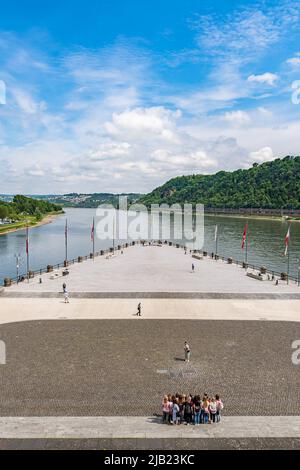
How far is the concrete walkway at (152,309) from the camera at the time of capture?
1144 inches

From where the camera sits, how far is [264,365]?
20.6 meters

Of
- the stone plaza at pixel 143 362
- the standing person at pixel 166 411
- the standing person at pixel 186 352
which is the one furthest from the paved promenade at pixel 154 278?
the standing person at pixel 166 411

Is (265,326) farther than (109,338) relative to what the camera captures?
Yes

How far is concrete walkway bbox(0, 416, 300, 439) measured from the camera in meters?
14.5

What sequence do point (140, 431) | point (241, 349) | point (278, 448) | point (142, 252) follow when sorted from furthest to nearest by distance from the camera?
1. point (142, 252)
2. point (241, 349)
3. point (140, 431)
4. point (278, 448)

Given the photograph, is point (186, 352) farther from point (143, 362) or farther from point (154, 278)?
point (154, 278)

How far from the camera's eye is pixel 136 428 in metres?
14.9

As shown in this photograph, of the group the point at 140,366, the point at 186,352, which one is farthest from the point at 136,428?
the point at 186,352

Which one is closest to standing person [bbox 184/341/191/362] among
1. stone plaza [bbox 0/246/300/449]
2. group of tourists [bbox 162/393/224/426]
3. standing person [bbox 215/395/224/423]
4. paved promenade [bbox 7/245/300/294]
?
stone plaza [bbox 0/246/300/449]

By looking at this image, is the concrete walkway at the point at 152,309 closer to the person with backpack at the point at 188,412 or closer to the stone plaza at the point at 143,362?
the stone plaza at the point at 143,362

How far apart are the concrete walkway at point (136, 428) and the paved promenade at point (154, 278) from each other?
20.9m

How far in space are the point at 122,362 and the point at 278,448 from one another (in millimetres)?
9090
